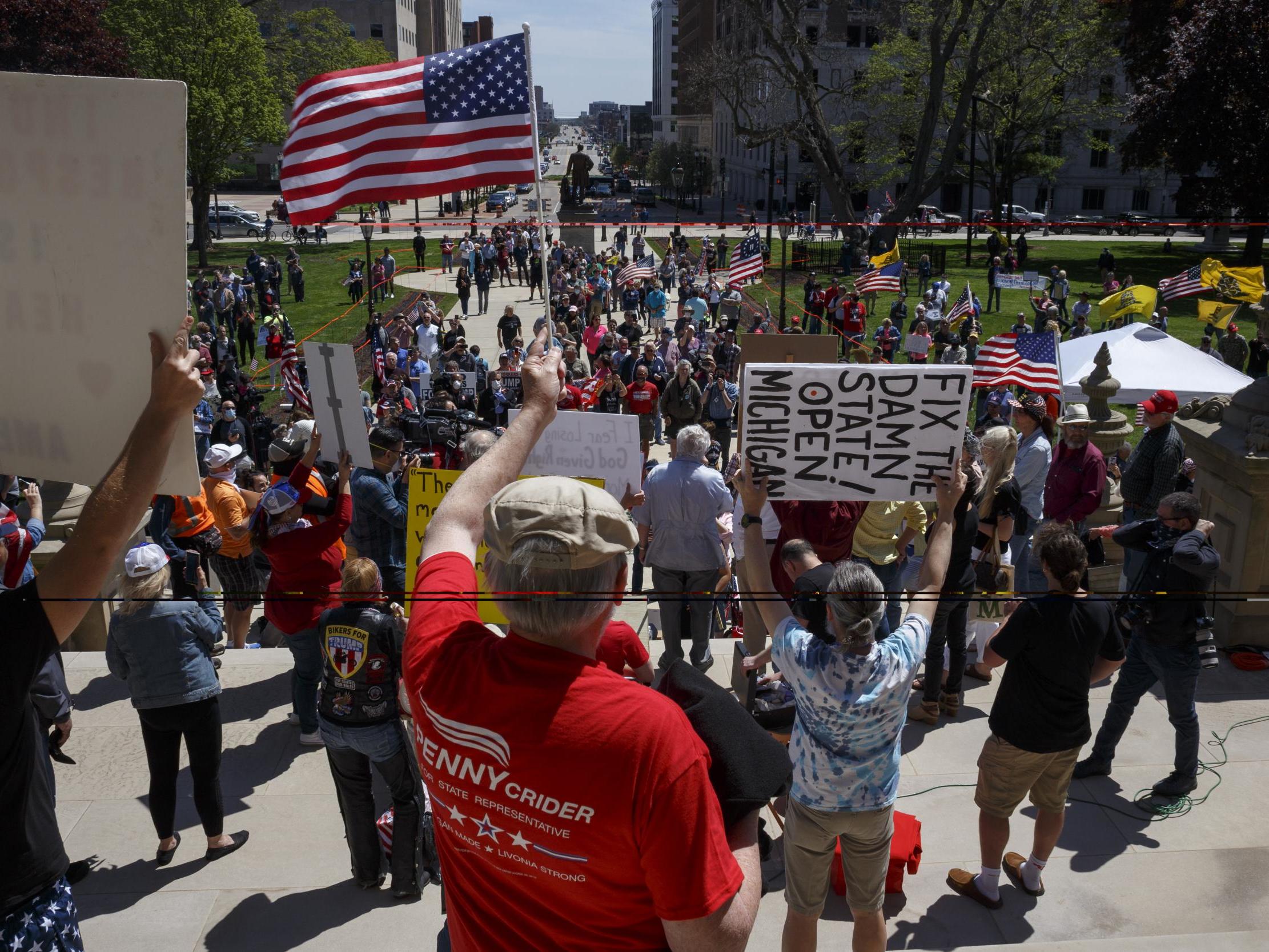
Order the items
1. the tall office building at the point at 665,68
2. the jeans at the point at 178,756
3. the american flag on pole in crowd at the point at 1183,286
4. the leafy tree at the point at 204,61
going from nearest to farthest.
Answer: the jeans at the point at 178,756, the american flag on pole in crowd at the point at 1183,286, the leafy tree at the point at 204,61, the tall office building at the point at 665,68

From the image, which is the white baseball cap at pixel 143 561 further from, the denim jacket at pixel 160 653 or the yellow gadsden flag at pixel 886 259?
the yellow gadsden flag at pixel 886 259

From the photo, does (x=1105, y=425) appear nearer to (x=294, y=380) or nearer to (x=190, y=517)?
(x=190, y=517)

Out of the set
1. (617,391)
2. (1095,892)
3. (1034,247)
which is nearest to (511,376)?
(617,391)

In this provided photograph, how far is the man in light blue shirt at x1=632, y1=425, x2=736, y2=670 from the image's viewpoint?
23.1 ft

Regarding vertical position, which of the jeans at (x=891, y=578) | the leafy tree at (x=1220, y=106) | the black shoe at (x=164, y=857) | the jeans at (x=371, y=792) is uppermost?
the leafy tree at (x=1220, y=106)

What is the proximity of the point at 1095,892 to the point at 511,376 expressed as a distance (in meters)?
13.2

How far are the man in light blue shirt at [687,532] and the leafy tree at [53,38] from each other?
114ft

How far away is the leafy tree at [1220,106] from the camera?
38.6 meters

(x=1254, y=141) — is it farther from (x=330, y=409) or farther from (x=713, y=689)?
(x=713, y=689)

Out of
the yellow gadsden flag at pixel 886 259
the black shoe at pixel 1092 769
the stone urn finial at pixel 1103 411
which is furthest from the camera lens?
the yellow gadsden flag at pixel 886 259

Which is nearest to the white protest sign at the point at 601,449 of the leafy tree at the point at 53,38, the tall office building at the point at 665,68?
the leafy tree at the point at 53,38

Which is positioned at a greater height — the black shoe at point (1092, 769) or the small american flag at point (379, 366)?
the small american flag at point (379, 366)

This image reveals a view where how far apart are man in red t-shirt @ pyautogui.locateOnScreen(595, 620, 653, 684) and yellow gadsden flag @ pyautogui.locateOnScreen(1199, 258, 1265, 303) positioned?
1988cm

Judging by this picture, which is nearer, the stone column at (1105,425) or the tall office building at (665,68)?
the stone column at (1105,425)
